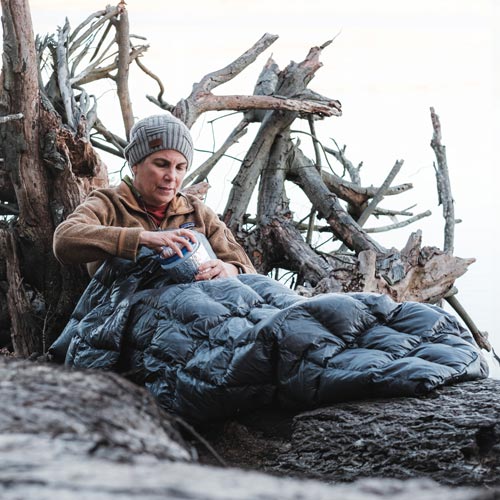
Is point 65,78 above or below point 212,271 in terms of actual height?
above

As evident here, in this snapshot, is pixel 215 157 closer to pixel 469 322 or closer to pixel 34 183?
pixel 34 183

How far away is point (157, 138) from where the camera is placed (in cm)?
489

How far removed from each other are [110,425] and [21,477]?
346 mm

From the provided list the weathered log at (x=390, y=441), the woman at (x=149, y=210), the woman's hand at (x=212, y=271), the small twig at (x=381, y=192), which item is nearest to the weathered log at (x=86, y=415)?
the weathered log at (x=390, y=441)

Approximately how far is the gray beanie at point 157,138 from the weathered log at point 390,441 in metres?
1.84

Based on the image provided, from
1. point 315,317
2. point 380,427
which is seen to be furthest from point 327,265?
point 380,427

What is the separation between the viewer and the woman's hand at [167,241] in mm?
4340

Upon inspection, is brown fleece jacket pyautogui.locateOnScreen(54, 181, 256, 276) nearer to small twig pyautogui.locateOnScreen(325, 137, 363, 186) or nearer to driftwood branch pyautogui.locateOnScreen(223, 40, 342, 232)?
driftwood branch pyautogui.locateOnScreen(223, 40, 342, 232)

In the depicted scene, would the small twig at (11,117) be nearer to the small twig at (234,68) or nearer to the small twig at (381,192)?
the small twig at (234,68)

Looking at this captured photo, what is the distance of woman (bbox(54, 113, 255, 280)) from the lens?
457cm

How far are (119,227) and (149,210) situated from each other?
0.47 meters

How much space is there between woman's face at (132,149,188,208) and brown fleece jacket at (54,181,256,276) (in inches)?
4.1

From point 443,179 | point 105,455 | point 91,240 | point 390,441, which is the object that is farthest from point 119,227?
point 443,179

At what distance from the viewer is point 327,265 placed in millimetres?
7113
